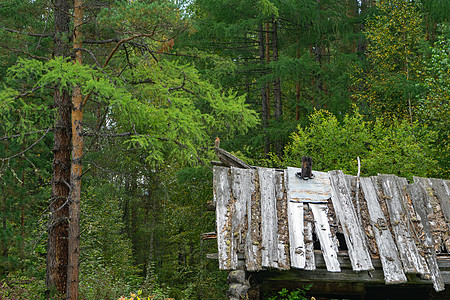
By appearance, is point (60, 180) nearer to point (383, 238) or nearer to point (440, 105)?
point (383, 238)

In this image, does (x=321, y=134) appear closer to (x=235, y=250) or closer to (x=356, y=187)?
(x=356, y=187)

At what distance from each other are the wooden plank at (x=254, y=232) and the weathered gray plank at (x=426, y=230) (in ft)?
8.04

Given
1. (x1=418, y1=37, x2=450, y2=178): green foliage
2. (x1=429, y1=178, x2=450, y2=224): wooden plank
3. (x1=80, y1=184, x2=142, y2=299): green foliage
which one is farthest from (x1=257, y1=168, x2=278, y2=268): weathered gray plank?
(x1=418, y1=37, x2=450, y2=178): green foliage

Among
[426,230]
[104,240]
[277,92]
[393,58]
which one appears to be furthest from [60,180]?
[393,58]

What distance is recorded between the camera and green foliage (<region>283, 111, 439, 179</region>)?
46.2 ft

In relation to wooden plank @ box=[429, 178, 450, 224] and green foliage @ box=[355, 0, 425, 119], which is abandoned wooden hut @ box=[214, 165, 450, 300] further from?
green foliage @ box=[355, 0, 425, 119]

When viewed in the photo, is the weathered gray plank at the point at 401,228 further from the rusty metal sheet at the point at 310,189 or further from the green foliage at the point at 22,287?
the green foliage at the point at 22,287

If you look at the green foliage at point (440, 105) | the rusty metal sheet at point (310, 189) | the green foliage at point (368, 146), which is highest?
the green foliage at point (440, 105)

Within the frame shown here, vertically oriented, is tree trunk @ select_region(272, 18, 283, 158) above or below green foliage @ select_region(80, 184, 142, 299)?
above

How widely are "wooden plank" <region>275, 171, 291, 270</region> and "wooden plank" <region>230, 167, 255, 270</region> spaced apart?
441mm

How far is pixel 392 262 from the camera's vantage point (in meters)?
6.74

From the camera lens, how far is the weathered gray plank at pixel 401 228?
675cm

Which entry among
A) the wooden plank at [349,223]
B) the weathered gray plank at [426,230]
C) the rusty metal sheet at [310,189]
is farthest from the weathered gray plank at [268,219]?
the weathered gray plank at [426,230]

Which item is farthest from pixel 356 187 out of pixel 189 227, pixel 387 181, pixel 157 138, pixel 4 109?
pixel 189 227
